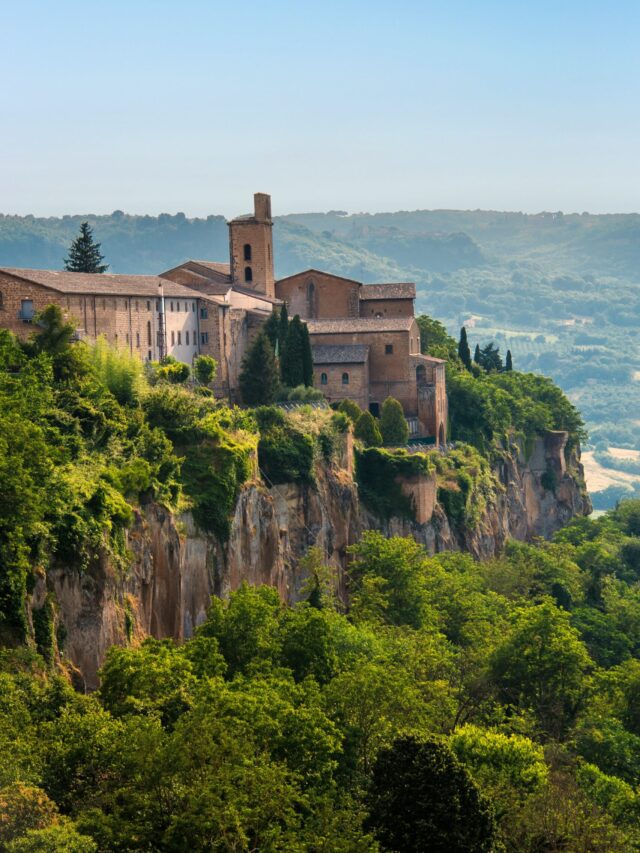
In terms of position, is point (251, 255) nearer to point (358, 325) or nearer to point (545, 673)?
point (358, 325)

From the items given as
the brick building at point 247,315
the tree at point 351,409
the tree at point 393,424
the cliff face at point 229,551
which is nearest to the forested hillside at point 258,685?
the cliff face at point 229,551

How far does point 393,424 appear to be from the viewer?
312 ft

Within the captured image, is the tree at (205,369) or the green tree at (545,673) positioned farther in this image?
the tree at (205,369)

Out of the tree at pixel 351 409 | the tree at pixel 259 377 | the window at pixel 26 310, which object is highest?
the window at pixel 26 310

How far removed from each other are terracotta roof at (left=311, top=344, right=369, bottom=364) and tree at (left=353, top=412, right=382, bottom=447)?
6.10 meters

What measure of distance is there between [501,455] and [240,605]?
210 feet

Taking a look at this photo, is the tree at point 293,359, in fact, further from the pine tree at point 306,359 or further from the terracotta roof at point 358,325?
the terracotta roof at point 358,325

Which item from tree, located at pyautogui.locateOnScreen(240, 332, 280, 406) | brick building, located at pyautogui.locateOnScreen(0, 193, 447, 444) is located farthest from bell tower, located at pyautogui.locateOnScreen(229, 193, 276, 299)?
tree, located at pyautogui.locateOnScreen(240, 332, 280, 406)

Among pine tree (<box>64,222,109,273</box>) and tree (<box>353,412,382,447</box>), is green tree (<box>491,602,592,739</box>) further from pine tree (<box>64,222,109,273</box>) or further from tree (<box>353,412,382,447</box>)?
pine tree (<box>64,222,109,273</box>)

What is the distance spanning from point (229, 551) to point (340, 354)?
122 ft

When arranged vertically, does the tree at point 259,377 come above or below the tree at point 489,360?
above

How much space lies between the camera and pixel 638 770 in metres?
54.2

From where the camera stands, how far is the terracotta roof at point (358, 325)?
3907 inches

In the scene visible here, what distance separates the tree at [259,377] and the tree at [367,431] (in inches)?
280
